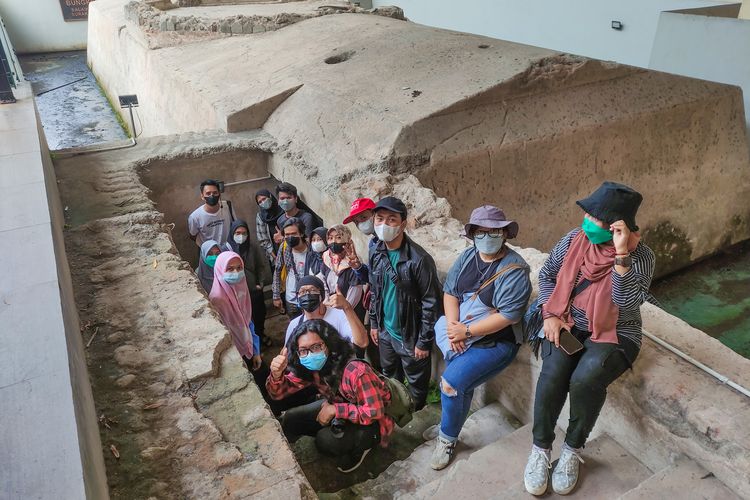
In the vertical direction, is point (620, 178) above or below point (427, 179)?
below

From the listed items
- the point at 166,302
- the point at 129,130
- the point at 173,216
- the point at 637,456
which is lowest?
the point at 129,130

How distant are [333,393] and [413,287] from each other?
2.63 ft

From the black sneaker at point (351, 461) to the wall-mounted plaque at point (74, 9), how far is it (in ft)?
66.5

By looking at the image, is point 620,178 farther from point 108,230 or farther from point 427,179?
point 108,230

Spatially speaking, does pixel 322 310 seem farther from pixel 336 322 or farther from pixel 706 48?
pixel 706 48

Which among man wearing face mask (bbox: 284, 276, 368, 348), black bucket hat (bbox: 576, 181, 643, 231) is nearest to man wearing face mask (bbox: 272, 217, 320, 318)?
man wearing face mask (bbox: 284, 276, 368, 348)

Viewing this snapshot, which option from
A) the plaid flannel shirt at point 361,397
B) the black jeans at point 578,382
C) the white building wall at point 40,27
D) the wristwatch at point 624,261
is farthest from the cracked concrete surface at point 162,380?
the white building wall at point 40,27

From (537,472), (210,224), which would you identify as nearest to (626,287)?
(537,472)

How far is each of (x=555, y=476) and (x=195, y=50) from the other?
842cm

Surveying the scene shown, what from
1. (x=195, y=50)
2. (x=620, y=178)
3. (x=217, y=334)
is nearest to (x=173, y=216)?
(x=217, y=334)

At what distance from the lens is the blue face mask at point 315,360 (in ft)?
11.2

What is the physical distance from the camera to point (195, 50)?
9086 mm

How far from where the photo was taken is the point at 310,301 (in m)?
3.67

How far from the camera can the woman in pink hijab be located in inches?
165
